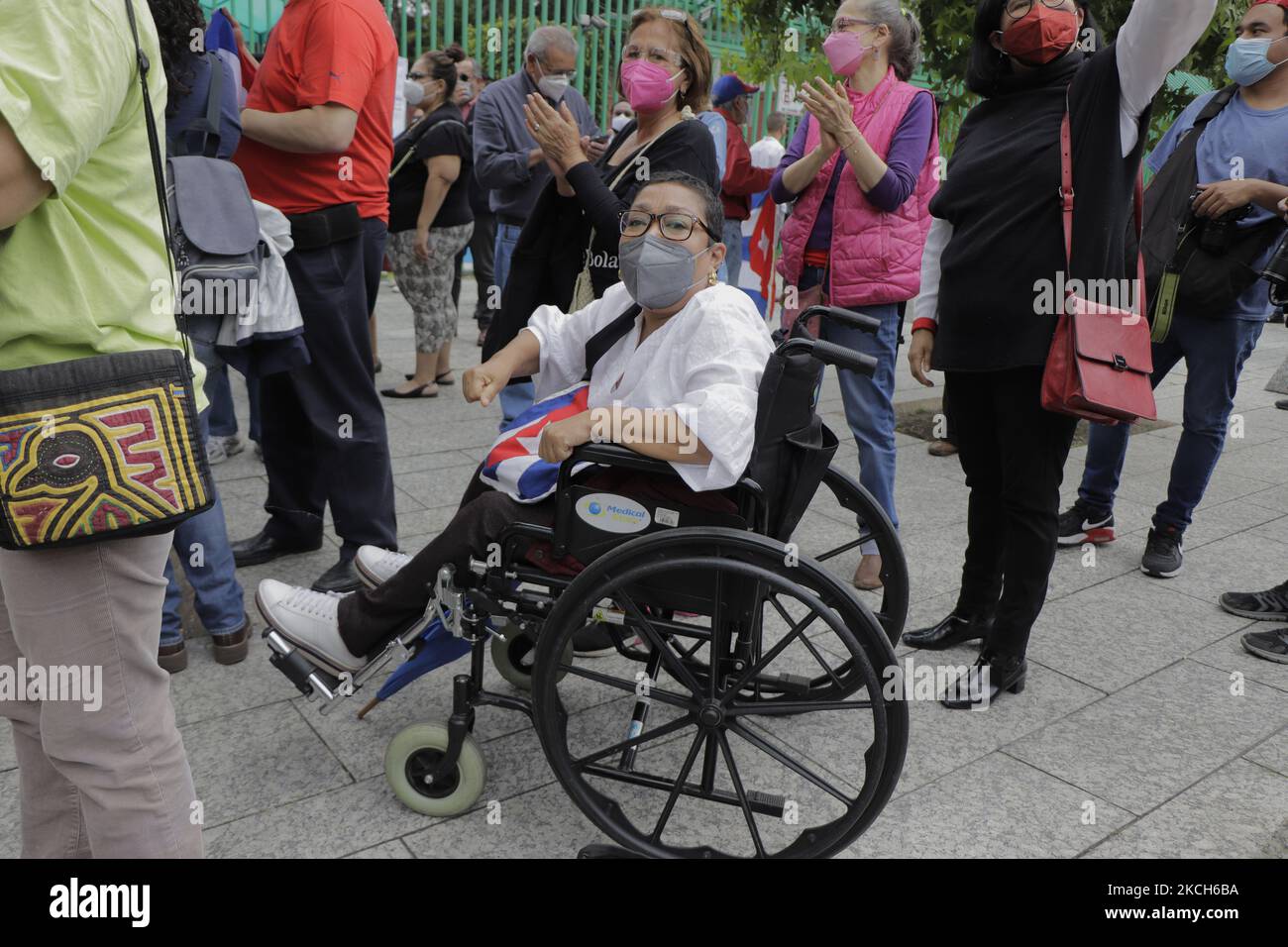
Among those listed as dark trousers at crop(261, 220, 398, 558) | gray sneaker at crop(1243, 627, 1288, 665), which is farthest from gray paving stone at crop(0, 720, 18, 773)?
gray sneaker at crop(1243, 627, 1288, 665)

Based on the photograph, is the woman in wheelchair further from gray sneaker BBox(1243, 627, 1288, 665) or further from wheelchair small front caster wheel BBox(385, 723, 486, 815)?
gray sneaker BBox(1243, 627, 1288, 665)

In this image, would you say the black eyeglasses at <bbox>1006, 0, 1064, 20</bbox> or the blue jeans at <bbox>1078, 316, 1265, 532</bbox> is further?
the blue jeans at <bbox>1078, 316, 1265, 532</bbox>

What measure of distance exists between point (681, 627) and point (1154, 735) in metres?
1.47

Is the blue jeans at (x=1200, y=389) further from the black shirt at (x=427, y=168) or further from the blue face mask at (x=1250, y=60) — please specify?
the black shirt at (x=427, y=168)

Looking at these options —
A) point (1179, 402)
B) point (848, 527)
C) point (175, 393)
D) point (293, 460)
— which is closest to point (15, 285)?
point (175, 393)

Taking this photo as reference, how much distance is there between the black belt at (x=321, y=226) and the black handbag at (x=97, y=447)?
1.62 meters

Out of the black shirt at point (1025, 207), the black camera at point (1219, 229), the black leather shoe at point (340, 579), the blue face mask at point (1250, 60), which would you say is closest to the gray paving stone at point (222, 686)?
the black leather shoe at point (340, 579)

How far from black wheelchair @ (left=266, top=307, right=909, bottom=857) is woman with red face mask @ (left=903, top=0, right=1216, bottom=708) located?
2.22 ft

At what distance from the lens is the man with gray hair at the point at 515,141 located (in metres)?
4.62

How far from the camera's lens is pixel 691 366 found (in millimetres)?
2209

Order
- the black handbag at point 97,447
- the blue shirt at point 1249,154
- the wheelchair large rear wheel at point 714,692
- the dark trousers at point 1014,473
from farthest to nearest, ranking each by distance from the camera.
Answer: the blue shirt at point 1249,154
the dark trousers at point 1014,473
the wheelchair large rear wheel at point 714,692
the black handbag at point 97,447

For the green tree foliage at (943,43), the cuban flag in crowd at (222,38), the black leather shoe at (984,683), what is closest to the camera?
the black leather shoe at (984,683)

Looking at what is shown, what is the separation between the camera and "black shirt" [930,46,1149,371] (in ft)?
8.45

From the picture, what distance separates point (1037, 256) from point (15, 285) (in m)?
2.26
